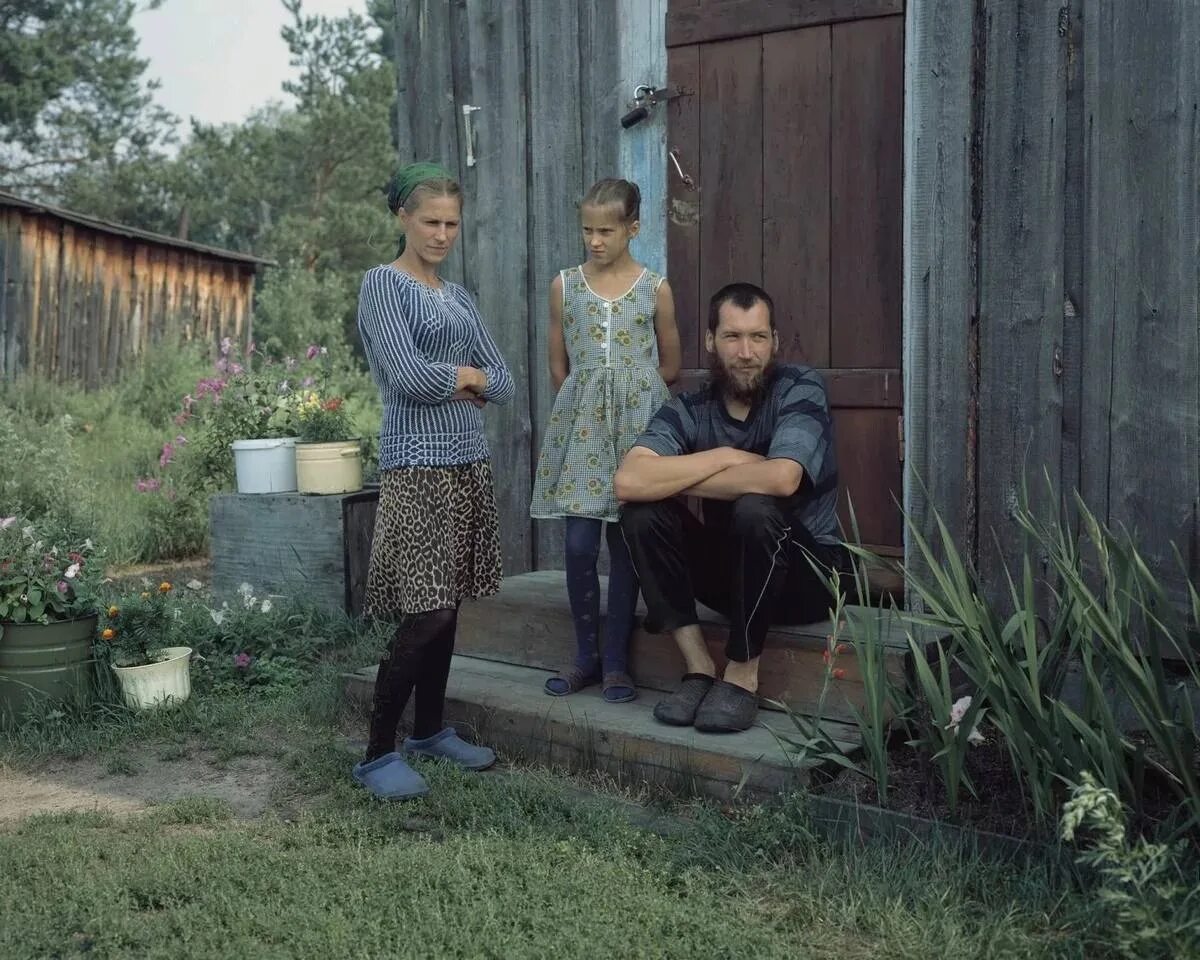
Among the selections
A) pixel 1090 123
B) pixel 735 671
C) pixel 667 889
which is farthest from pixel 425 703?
pixel 1090 123

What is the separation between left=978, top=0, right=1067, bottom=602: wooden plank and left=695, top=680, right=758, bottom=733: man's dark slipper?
0.99 m

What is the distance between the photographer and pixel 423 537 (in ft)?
12.4

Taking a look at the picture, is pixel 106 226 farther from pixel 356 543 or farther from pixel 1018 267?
pixel 1018 267

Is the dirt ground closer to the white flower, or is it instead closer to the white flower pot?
the white flower pot

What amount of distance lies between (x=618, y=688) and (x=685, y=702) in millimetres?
366

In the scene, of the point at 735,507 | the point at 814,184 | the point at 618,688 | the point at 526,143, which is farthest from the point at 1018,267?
the point at 526,143

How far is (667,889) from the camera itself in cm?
301

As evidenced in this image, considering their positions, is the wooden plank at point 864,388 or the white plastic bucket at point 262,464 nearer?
the wooden plank at point 864,388

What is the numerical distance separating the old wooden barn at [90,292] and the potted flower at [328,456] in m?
9.98

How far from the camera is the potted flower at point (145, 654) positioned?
4.80 meters

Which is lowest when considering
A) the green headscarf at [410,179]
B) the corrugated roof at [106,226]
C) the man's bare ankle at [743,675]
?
the man's bare ankle at [743,675]

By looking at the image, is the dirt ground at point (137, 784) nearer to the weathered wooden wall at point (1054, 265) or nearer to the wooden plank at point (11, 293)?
the weathered wooden wall at point (1054, 265)

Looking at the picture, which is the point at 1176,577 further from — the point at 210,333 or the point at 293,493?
the point at 210,333

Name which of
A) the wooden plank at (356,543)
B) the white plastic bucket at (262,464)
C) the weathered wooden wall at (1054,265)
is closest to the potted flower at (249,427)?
the white plastic bucket at (262,464)
